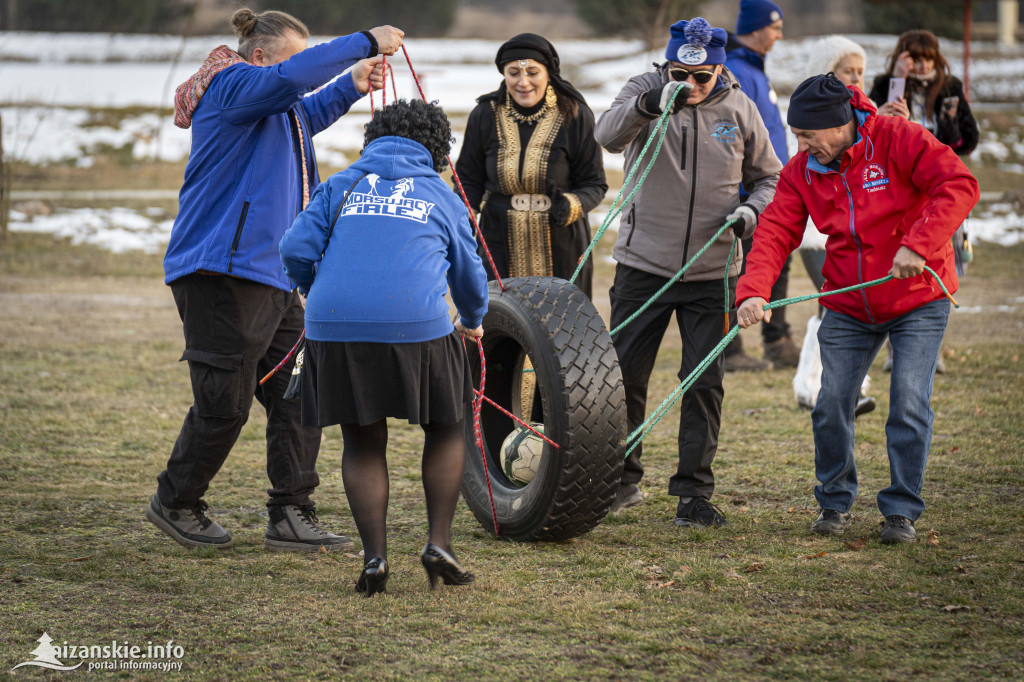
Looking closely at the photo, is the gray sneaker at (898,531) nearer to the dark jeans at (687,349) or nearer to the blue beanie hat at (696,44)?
the dark jeans at (687,349)

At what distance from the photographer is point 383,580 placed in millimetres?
3508

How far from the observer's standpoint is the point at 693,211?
444 centimetres

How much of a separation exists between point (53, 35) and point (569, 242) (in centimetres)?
2993

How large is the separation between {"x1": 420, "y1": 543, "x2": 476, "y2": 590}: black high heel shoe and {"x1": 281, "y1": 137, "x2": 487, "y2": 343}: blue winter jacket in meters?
0.70

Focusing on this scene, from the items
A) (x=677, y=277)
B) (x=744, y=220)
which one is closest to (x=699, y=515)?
(x=677, y=277)

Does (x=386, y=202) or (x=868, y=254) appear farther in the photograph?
(x=868, y=254)

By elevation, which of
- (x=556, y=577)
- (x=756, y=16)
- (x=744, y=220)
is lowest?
(x=556, y=577)

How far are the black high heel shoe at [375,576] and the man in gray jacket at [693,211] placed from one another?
138 centimetres

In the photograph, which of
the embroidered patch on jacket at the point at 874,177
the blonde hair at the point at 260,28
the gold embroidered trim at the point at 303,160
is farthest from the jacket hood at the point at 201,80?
the embroidered patch on jacket at the point at 874,177

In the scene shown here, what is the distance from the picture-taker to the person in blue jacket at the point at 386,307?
133 inches

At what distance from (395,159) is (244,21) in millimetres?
1021

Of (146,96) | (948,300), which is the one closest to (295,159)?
(948,300)

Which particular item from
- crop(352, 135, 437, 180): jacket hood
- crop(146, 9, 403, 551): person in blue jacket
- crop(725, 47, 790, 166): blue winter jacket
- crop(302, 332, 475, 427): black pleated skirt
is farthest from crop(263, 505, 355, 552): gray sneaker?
crop(725, 47, 790, 166): blue winter jacket

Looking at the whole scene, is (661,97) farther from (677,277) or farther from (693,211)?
(677,277)
